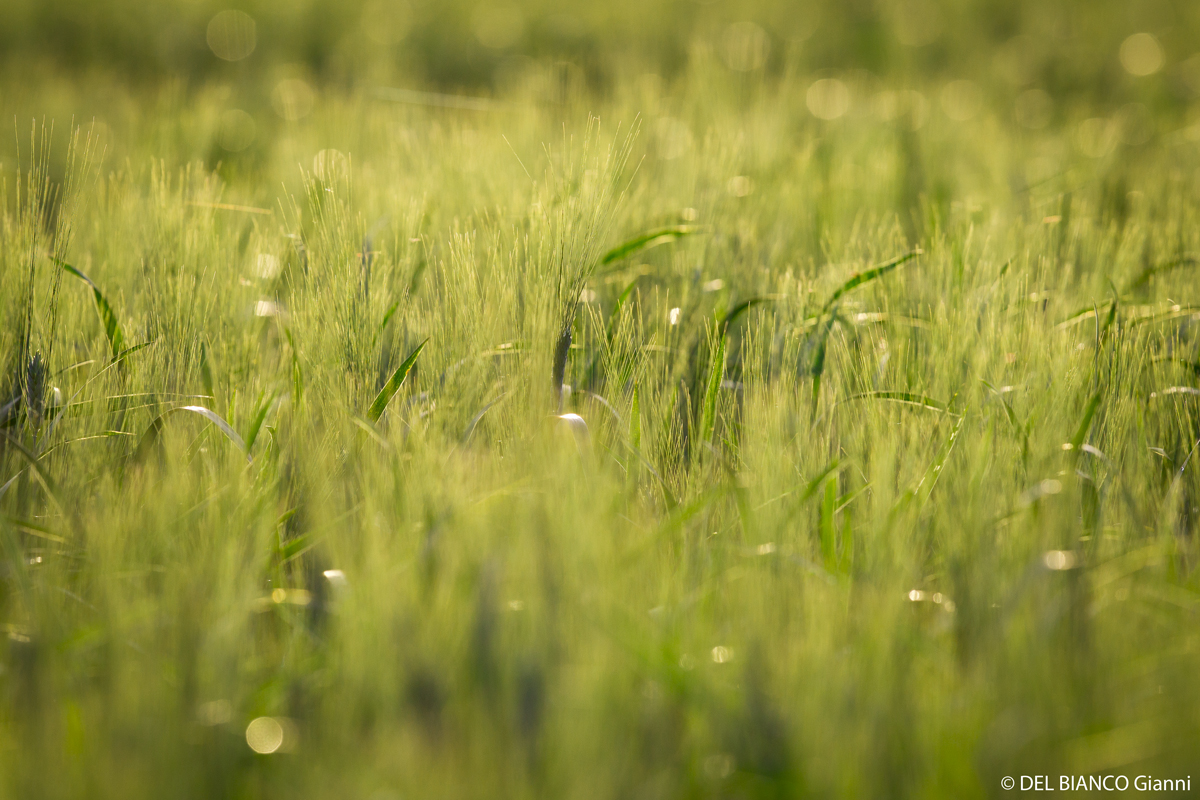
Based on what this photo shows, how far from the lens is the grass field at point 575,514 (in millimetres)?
739

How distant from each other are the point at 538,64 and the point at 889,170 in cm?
347

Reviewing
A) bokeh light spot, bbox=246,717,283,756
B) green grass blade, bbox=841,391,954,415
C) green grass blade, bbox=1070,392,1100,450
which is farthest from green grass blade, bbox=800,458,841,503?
bokeh light spot, bbox=246,717,283,756

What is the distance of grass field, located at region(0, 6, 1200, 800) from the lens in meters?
0.74

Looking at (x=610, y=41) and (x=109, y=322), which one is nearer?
(x=109, y=322)

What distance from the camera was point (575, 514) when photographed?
2.85 feet

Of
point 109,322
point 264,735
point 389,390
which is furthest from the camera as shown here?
point 109,322

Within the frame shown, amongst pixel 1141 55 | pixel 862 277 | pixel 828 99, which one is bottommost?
pixel 862 277

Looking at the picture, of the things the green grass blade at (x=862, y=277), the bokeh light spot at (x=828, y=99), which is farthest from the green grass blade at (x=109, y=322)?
the bokeh light spot at (x=828, y=99)

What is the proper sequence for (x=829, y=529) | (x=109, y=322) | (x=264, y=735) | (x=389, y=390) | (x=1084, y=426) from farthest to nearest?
(x=109, y=322), (x=389, y=390), (x=1084, y=426), (x=829, y=529), (x=264, y=735)

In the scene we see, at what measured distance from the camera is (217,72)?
5410mm

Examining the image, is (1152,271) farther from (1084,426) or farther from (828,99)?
(828,99)

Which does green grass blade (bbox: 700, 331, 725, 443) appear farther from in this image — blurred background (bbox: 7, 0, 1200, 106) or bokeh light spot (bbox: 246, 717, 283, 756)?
blurred background (bbox: 7, 0, 1200, 106)

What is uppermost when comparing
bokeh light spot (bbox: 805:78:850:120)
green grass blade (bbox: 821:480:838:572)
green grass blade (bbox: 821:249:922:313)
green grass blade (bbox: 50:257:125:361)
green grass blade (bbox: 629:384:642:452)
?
bokeh light spot (bbox: 805:78:850:120)

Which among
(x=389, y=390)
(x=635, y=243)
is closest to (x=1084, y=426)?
(x=635, y=243)
